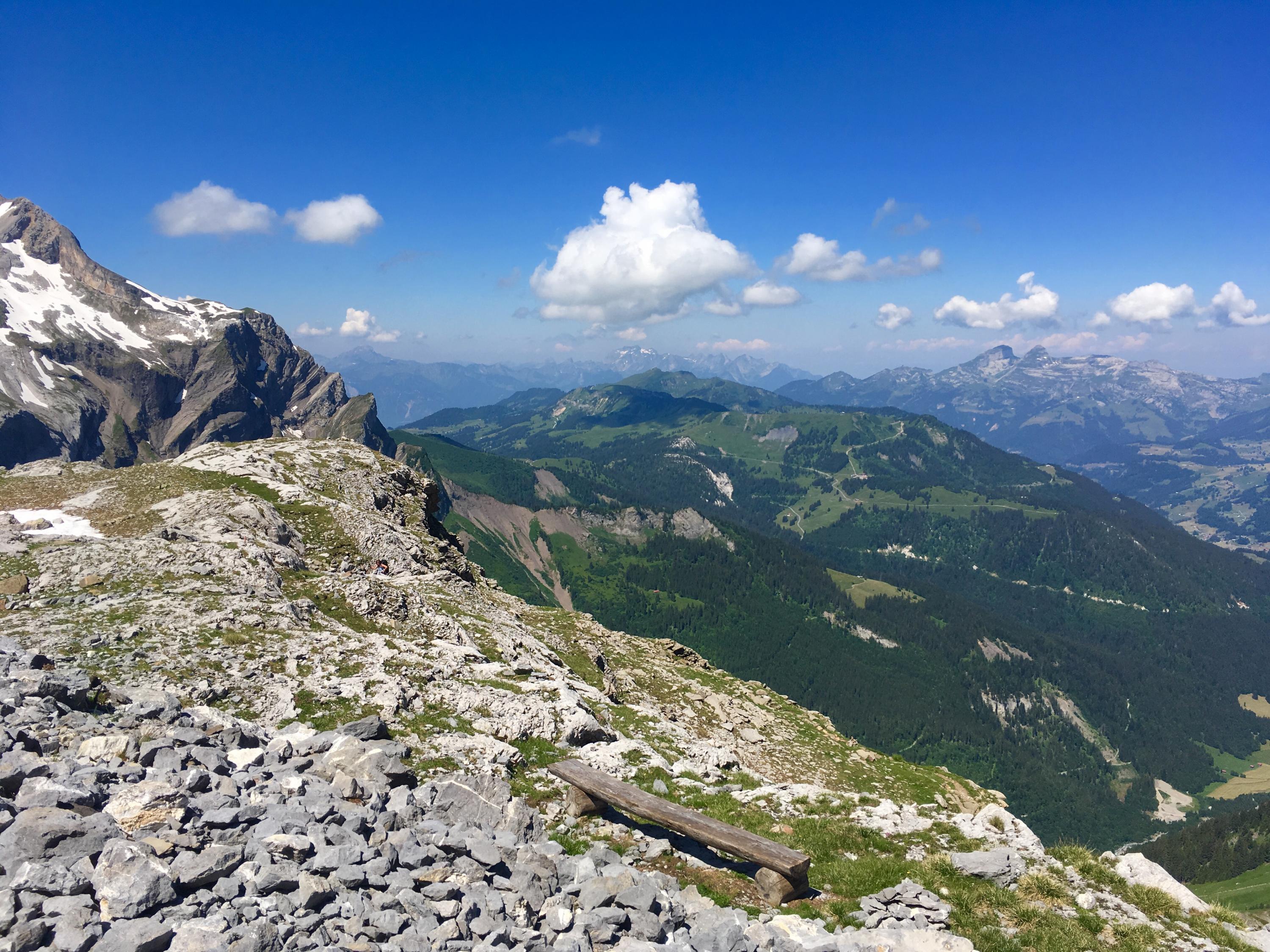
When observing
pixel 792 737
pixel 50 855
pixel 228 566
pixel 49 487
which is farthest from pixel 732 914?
pixel 49 487

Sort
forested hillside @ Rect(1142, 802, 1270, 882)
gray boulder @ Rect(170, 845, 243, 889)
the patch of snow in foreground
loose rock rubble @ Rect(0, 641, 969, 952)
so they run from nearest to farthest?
loose rock rubble @ Rect(0, 641, 969, 952), gray boulder @ Rect(170, 845, 243, 889), the patch of snow in foreground, forested hillside @ Rect(1142, 802, 1270, 882)

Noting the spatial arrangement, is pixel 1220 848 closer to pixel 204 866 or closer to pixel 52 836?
pixel 204 866

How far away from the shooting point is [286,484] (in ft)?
151

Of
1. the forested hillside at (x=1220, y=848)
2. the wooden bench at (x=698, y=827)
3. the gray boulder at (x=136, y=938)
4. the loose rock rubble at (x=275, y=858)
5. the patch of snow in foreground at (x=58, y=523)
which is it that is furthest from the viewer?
the forested hillside at (x=1220, y=848)

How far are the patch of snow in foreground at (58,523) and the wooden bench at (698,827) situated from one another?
32194 millimetres

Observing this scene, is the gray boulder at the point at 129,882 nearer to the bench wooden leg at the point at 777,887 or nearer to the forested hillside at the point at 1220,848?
the bench wooden leg at the point at 777,887

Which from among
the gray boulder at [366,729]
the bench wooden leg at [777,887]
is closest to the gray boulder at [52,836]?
the gray boulder at [366,729]

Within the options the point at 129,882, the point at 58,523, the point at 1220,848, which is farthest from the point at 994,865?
the point at 1220,848

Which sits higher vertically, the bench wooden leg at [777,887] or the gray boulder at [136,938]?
the gray boulder at [136,938]

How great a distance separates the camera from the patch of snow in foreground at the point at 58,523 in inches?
1305

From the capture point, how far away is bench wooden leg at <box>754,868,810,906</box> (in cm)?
1485

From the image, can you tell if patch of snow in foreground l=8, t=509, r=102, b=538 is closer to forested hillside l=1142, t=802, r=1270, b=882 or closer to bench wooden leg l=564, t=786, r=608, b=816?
bench wooden leg l=564, t=786, r=608, b=816

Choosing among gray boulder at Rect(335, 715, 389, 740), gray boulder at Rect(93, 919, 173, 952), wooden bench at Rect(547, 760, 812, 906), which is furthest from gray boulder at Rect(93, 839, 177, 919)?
wooden bench at Rect(547, 760, 812, 906)

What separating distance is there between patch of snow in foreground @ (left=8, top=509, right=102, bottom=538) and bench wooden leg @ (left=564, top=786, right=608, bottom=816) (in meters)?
31.9
